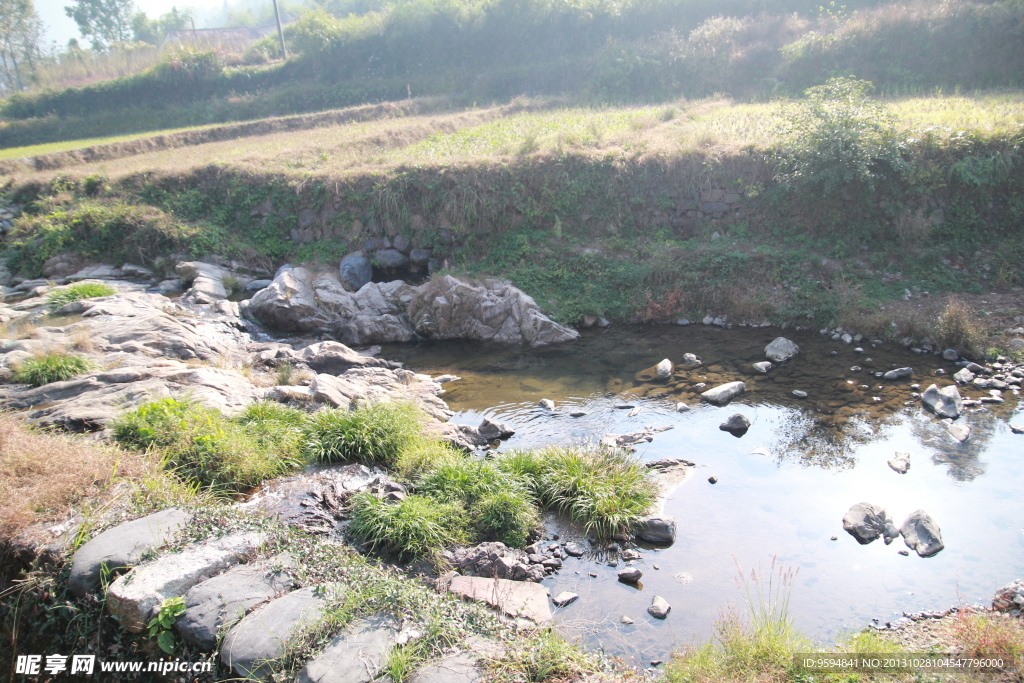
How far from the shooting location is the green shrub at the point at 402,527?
557 centimetres

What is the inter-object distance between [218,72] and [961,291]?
1425 inches

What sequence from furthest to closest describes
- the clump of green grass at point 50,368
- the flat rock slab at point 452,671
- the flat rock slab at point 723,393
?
the flat rock slab at point 723,393
the clump of green grass at point 50,368
the flat rock slab at point 452,671

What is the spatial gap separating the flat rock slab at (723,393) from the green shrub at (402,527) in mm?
5045

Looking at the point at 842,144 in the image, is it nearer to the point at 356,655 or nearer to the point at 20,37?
the point at 356,655

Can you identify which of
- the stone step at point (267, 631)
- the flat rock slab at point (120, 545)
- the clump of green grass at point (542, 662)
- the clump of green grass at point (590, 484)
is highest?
the flat rock slab at point (120, 545)

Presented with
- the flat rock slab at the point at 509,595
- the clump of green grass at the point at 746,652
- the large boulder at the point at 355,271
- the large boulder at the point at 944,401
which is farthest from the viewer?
the large boulder at the point at 355,271

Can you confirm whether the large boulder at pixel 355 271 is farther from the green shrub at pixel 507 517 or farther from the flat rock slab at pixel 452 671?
the flat rock slab at pixel 452 671

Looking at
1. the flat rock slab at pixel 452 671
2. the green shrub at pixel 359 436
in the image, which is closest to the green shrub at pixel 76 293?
the green shrub at pixel 359 436

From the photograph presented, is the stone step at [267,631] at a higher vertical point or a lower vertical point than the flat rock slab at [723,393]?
higher

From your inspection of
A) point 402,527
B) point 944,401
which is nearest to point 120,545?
point 402,527

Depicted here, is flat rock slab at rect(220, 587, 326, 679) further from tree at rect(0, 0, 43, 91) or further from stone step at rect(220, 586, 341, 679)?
tree at rect(0, 0, 43, 91)

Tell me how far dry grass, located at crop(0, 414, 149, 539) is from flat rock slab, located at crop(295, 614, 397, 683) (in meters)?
2.64

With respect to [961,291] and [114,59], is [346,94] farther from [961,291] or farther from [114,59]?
[961,291]

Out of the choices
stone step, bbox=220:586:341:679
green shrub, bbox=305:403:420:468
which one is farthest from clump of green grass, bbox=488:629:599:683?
green shrub, bbox=305:403:420:468
